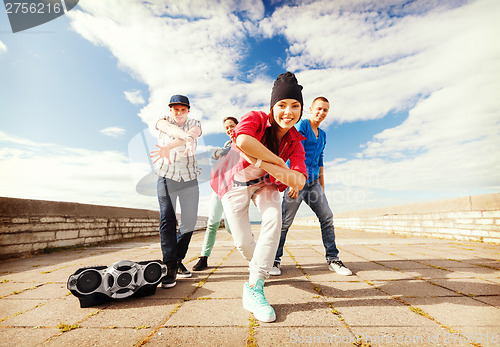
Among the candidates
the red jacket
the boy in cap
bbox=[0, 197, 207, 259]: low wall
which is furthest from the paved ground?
bbox=[0, 197, 207, 259]: low wall

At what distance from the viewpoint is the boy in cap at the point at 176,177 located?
277 centimetres

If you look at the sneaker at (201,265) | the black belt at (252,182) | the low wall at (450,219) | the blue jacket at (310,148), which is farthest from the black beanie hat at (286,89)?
the low wall at (450,219)

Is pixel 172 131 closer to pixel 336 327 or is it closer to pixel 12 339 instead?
pixel 12 339

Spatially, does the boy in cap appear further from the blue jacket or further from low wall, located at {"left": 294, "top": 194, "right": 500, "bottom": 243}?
low wall, located at {"left": 294, "top": 194, "right": 500, "bottom": 243}

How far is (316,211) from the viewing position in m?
3.28

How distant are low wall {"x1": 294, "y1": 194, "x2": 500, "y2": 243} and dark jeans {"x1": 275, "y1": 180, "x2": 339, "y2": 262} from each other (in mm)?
4914

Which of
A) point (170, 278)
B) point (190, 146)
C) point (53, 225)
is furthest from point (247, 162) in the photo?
point (53, 225)

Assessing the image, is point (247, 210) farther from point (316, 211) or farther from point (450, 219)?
point (450, 219)

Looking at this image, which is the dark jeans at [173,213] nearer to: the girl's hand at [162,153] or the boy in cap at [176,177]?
the boy in cap at [176,177]

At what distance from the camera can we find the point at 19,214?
4703 millimetres

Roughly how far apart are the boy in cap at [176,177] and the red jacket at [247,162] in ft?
1.89

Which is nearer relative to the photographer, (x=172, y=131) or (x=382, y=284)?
(x=382, y=284)

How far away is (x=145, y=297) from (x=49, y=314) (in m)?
0.70

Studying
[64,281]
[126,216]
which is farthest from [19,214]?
[126,216]
